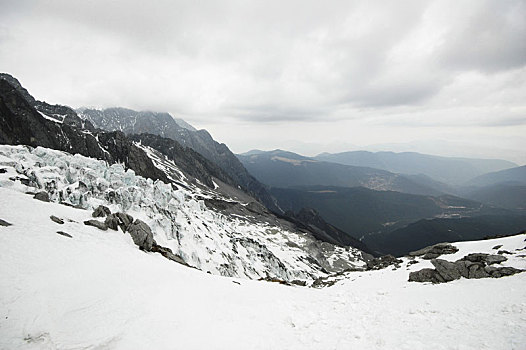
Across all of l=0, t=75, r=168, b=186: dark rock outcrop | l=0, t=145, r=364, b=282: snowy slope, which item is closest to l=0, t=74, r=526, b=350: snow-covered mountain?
l=0, t=145, r=364, b=282: snowy slope

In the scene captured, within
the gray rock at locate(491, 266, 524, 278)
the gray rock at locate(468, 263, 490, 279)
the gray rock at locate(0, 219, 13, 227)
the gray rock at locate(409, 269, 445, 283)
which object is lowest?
the gray rock at locate(409, 269, 445, 283)

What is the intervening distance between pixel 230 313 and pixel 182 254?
135 ft

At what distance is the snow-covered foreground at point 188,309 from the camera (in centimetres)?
999

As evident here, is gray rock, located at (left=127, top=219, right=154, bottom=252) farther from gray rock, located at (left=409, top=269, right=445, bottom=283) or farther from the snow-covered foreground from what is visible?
gray rock, located at (left=409, top=269, right=445, bottom=283)

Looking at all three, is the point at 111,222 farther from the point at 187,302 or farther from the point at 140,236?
the point at 187,302

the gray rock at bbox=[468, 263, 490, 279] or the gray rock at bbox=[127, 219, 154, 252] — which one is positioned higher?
the gray rock at bbox=[127, 219, 154, 252]

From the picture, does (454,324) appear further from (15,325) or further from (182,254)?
(182,254)

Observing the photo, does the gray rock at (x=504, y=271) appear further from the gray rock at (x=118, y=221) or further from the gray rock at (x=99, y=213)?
the gray rock at (x=99, y=213)

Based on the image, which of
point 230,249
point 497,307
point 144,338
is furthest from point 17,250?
point 230,249

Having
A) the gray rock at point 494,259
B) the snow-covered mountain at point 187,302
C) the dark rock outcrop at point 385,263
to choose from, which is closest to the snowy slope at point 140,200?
the snow-covered mountain at point 187,302

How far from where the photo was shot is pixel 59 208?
24.1 meters

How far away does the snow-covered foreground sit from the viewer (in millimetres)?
9992

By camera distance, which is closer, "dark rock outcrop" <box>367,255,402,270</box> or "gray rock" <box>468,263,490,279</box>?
"gray rock" <box>468,263,490,279</box>

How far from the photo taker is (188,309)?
1320 cm
